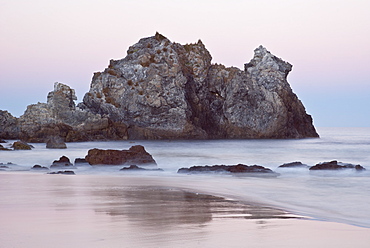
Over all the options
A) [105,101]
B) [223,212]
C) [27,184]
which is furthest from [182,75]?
[223,212]

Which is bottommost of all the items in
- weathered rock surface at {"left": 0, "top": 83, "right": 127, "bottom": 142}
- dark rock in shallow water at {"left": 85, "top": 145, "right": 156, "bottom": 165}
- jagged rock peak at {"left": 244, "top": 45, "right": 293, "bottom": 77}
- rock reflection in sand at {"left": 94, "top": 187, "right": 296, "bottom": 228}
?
rock reflection in sand at {"left": 94, "top": 187, "right": 296, "bottom": 228}

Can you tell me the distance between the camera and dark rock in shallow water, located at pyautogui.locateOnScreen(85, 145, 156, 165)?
51.6ft

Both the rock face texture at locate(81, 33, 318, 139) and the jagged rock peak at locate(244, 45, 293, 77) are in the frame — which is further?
the jagged rock peak at locate(244, 45, 293, 77)

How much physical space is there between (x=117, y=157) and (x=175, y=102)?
97.9ft

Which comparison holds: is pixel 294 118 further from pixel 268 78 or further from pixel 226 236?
pixel 226 236

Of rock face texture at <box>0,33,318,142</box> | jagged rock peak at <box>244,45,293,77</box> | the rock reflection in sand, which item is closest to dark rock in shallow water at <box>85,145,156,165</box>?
the rock reflection in sand

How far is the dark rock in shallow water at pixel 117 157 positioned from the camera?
15.7 metres

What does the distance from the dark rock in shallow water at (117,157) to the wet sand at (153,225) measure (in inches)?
358

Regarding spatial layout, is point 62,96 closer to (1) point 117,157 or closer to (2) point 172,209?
(1) point 117,157

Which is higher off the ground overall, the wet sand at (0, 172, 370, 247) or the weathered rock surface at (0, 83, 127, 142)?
the weathered rock surface at (0, 83, 127, 142)

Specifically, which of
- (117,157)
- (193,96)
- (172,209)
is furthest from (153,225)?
(193,96)

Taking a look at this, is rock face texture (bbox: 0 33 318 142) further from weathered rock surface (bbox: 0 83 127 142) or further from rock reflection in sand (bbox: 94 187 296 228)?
rock reflection in sand (bbox: 94 187 296 228)

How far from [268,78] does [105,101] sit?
19.5m

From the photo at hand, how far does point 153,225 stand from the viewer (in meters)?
4.20
